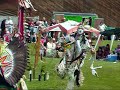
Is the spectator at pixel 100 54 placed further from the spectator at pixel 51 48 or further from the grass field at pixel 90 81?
the grass field at pixel 90 81

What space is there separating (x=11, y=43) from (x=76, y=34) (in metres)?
4.05

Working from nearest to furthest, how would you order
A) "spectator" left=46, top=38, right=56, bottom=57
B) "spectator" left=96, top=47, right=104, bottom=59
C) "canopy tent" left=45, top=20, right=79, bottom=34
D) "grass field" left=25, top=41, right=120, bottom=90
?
1. "canopy tent" left=45, top=20, right=79, bottom=34
2. "grass field" left=25, top=41, right=120, bottom=90
3. "spectator" left=46, top=38, right=56, bottom=57
4. "spectator" left=96, top=47, right=104, bottom=59

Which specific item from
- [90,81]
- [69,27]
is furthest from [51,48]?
[90,81]

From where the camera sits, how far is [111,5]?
151 feet

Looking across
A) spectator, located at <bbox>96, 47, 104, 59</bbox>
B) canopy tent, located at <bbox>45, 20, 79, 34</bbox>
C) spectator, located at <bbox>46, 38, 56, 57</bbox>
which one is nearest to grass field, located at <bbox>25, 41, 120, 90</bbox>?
canopy tent, located at <bbox>45, 20, 79, 34</bbox>

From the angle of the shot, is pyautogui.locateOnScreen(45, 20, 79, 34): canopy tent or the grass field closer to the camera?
pyautogui.locateOnScreen(45, 20, 79, 34): canopy tent

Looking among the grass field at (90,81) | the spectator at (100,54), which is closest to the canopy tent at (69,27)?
the grass field at (90,81)

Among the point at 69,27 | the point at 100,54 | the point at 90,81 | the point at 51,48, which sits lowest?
the point at 90,81

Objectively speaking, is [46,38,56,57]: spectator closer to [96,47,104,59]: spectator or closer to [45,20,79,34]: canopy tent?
[45,20,79,34]: canopy tent

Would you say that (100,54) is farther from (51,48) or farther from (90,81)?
(90,81)

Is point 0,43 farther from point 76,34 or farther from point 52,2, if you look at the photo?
point 52,2

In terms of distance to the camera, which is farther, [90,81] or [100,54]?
[100,54]

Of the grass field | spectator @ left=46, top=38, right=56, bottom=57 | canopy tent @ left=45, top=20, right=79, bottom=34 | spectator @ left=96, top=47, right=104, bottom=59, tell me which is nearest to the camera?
canopy tent @ left=45, top=20, right=79, bottom=34

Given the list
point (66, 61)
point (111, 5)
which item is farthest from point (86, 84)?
point (111, 5)
